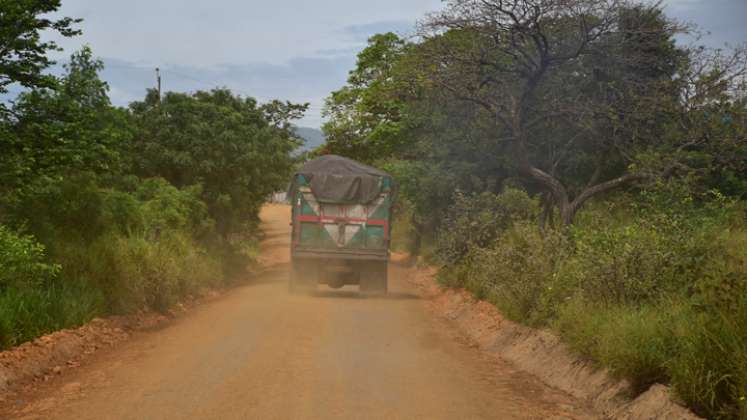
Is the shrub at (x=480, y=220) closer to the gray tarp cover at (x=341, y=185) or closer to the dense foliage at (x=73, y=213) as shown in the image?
the gray tarp cover at (x=341, y=185)

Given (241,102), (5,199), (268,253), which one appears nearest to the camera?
(5,199)

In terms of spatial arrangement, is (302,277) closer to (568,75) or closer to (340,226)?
(340,226)

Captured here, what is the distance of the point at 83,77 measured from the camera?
45.0ft

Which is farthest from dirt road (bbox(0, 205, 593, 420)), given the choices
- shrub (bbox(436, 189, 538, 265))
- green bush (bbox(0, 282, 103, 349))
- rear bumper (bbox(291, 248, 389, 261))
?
shrub (bbox(436, 189, 538, 265))

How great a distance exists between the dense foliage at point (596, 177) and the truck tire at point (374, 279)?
73.9 inches

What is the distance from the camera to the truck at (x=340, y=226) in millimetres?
19219

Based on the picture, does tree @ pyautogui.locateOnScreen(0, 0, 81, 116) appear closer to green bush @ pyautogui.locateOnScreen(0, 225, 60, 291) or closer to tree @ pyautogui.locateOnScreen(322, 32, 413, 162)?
green bush @ pyautogui.locateOnScreen(0, 225, 60, 291)

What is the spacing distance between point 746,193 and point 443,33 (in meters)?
8.66

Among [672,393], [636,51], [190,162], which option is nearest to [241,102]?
[190,162]

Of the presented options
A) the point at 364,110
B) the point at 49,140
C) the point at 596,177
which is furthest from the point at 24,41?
the point at 364,110

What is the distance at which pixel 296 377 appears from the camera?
28.9 ft

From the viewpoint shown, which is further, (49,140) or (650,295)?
(49,140)

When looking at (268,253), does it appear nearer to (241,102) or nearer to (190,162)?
(241,102)

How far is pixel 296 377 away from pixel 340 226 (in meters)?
10.6
